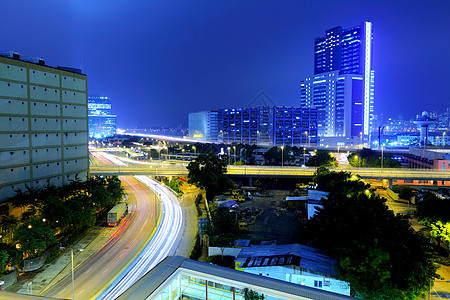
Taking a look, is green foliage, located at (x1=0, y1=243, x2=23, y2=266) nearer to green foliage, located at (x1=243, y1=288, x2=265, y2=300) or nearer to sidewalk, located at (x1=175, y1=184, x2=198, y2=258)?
sidewalk, located at (x1=175, y1=184, x2=198, y2=258)

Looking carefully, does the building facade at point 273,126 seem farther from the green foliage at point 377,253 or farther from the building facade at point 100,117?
the building facade at point 100,117

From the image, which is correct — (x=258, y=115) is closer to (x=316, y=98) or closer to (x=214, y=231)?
(x=316, y=98)

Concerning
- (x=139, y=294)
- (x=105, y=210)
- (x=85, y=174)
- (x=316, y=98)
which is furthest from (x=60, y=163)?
(x=316, y=98)

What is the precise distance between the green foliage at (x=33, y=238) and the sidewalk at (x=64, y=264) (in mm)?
1274

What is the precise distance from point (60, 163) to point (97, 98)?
15687cm

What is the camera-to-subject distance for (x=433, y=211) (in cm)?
2080

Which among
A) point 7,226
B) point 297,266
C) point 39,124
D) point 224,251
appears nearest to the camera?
point 297,266

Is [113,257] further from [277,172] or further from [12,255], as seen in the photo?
[277,172]

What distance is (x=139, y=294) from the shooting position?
286 inches

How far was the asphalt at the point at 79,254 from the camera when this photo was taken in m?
15.7

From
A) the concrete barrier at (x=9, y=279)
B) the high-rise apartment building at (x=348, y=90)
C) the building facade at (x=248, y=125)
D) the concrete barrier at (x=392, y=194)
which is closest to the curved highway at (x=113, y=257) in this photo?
the concrete barrier at (x=9, y=279)

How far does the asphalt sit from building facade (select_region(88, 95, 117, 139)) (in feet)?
511

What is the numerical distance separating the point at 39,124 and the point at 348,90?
98.3 meters

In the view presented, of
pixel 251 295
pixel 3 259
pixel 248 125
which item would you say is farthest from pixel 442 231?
pixel 248 125
